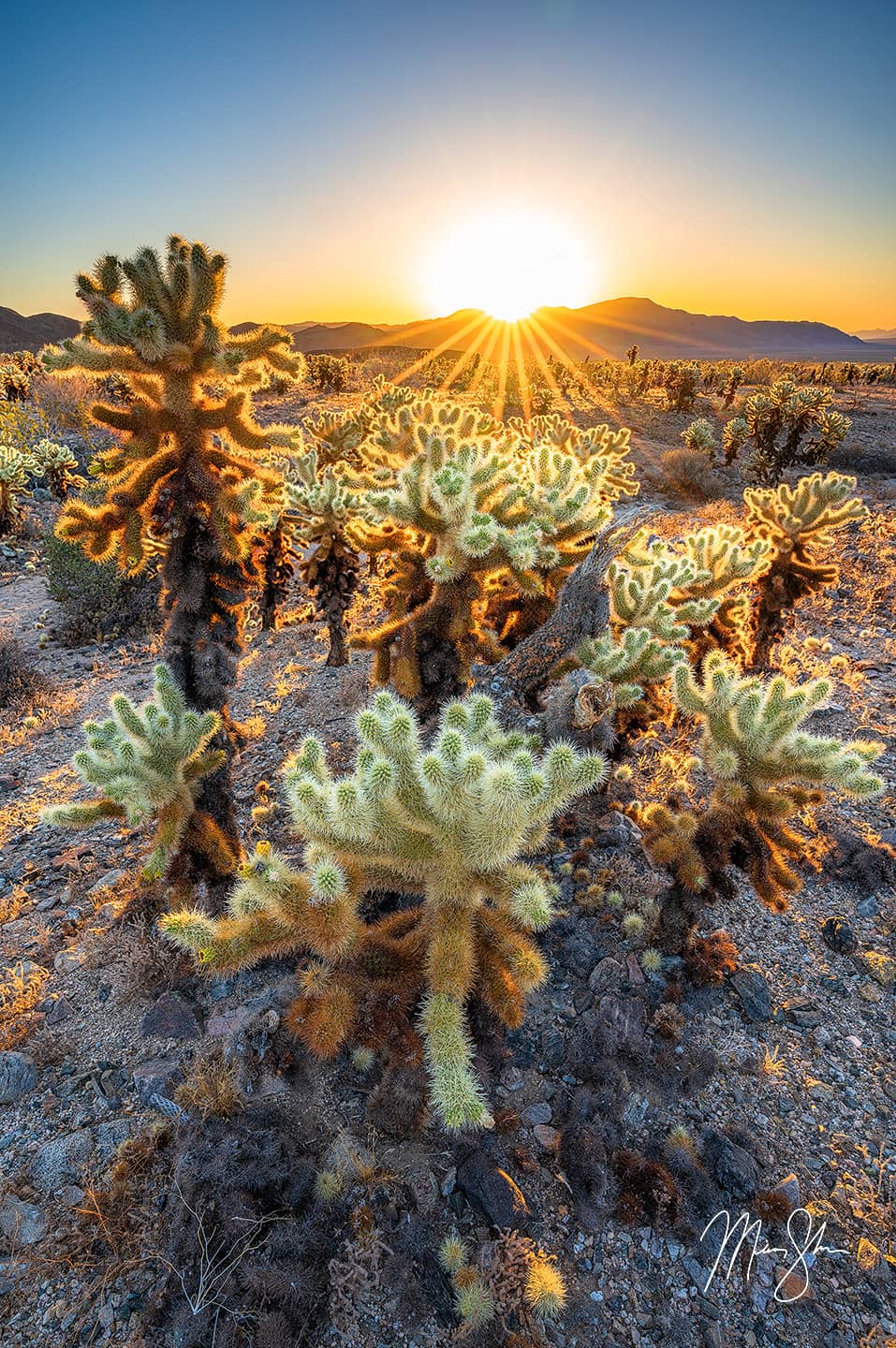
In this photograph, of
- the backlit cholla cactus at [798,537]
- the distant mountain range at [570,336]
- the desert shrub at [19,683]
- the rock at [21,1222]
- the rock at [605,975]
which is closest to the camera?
the rock at [21,1222]

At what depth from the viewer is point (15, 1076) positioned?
3436 mm

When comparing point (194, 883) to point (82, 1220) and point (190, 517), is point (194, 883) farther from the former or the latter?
point (190, 517)

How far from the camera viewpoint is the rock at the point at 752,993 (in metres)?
3.75

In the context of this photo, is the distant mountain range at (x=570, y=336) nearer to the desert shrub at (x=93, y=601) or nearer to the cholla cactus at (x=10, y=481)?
the cholla cactus at (x=10, y=481)

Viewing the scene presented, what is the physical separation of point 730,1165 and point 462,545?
13.4 ft

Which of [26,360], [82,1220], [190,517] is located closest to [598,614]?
[190,517]

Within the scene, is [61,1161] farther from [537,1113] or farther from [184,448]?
[184,448]

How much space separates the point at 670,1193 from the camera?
2.89 metres

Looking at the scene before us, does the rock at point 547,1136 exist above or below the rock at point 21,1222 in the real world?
above

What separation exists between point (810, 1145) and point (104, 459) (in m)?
5.65

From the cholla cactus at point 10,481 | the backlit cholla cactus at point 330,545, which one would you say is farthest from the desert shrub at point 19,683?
the cholla cactus at point 10,481

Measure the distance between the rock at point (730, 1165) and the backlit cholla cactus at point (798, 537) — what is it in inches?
245

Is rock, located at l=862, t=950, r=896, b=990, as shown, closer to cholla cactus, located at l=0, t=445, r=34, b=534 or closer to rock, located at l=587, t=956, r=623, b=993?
rock, located at l=587, t=956, r=623, b=993
